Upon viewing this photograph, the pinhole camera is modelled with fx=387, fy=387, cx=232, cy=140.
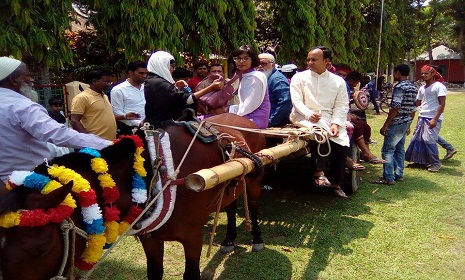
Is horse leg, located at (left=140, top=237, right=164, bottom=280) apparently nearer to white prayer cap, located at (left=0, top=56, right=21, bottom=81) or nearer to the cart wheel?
white prayer cap, located at (left=0, top=56, right=21, bottom=81)

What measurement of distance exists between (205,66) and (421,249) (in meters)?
4.03

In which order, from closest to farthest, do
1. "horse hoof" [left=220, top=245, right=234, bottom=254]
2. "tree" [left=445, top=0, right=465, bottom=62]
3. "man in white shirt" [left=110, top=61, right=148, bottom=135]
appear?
"horse hoof" [left=220, top=245, right=234, bottom=254] < "man in white shirt" [left=110, top=61, right=148, bottom=135] < "tree" [left=445, top=0, right=465, bottom=62]

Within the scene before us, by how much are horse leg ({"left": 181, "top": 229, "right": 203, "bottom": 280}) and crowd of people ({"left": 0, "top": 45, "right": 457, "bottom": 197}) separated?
0.96m

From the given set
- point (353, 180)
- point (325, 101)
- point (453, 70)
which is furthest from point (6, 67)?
point (453, 70)

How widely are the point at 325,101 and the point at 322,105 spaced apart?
62 mm

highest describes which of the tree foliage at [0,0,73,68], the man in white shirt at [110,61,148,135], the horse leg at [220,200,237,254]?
the tree foliage at [0,0,73,68]

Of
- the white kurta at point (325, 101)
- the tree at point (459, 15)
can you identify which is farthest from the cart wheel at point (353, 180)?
the tree at point (459, 15)

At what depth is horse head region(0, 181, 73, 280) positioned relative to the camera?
1.76m

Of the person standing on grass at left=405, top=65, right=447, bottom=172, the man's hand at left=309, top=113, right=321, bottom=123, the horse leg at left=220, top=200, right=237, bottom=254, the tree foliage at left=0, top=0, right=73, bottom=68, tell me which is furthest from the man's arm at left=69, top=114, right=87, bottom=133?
the person standing on grass at left=405, top=65, right=447, bottom=172

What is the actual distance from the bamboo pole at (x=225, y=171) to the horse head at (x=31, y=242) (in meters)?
0.71

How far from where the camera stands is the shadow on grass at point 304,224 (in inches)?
155

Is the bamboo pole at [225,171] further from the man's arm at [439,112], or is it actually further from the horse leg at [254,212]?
the man's arm at [439,112]

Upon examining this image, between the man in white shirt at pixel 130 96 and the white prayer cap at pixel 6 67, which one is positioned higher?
the white prayer cap at pixel 6 67

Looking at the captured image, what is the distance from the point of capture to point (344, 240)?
4.43 m
